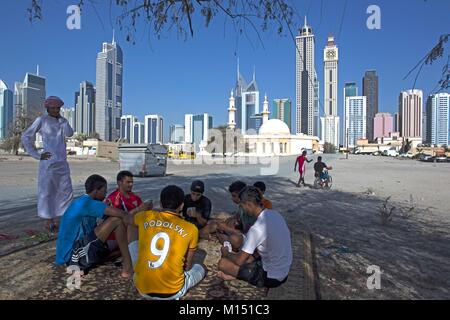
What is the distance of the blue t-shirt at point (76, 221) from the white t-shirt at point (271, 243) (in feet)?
4.96

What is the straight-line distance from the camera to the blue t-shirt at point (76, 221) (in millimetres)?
3613

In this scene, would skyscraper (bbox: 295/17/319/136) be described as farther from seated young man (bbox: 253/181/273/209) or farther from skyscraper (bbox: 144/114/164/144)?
skyscraper (bbox: 144/114/164/144)

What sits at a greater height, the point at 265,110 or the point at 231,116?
the point at 265,110

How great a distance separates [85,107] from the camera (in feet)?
323

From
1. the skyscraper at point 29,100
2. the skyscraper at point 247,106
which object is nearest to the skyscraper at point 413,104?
the skyscraper at point 29,100

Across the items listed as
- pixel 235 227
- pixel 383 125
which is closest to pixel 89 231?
pixel 235 227

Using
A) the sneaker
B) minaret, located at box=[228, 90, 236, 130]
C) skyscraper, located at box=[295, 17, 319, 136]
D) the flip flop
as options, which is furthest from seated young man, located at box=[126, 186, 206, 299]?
minaret, located at box=[228, 90, 236, 130]

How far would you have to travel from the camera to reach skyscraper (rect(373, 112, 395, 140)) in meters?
135

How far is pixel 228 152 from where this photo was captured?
77562 millimetres

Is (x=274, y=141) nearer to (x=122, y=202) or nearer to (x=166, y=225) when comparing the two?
(x=122, y=202)

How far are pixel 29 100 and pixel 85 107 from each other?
5443 cm

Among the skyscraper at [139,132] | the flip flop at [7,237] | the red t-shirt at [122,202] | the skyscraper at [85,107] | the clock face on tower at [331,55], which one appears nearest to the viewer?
the red t-shirt at [122,202]

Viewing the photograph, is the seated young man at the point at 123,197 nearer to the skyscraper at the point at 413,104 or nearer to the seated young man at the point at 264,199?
the seated young man at the point at 264,199
